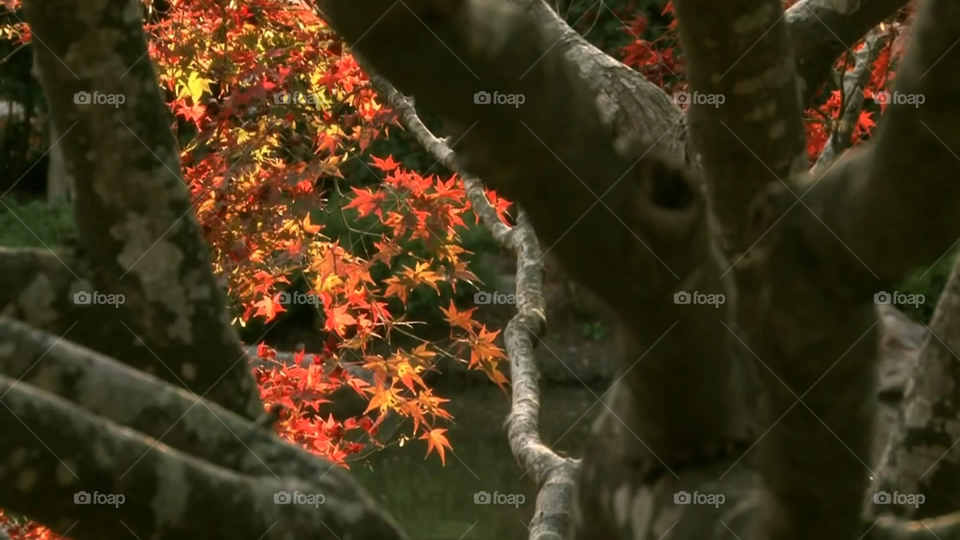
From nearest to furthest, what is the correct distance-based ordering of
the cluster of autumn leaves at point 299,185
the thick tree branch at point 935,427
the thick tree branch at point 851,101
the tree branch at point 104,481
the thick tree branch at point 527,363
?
the tree branch at point 104,481 < the thick tree branch at point 935,427 < the thick tree branch at point 527,363 < the thick tree branch at point 851,101 < the cluster of autumn leaves at point 299,185

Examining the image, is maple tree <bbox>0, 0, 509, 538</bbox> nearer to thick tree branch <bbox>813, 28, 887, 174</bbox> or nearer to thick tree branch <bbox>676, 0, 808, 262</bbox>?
thick tree branch <bbox>813, 28, 887, 174</bbox>


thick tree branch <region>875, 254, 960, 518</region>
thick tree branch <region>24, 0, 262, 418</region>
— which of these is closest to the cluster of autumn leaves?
thick tree branch <region>875, 254, 960, 518</region>

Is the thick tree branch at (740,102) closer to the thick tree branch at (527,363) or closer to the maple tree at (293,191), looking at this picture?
the thick tree branch at (527,363)

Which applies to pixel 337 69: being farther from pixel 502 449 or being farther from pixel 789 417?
pixel 502 449

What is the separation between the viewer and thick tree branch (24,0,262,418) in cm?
139

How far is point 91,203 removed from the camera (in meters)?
1.41

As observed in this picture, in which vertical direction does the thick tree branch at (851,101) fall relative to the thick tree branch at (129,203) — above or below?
above

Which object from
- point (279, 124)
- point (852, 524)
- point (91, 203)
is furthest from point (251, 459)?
point (279, 124)

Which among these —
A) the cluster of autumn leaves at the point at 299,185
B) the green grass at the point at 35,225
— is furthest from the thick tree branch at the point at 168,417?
the green grass at the point at 35,225

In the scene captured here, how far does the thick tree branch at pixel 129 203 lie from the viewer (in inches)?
54.8

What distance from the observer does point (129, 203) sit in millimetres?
1412

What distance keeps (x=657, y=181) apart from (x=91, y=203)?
2.77ft

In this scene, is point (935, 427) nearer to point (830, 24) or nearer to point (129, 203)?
point (830, 24)

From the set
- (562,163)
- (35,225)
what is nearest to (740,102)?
(562,163)
